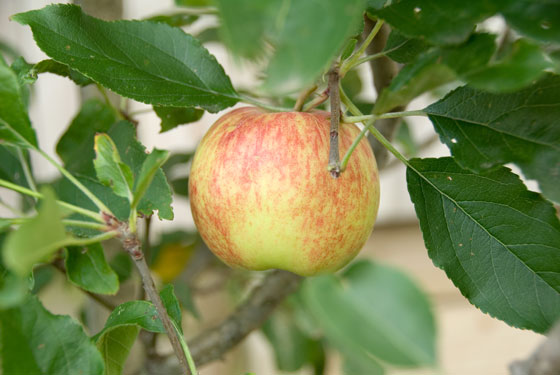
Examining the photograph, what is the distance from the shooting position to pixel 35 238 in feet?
0.94

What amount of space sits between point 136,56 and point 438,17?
0.76ft

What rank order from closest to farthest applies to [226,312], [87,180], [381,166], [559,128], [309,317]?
[559,128], [87,180], [381,166], [309,317], [226,312]

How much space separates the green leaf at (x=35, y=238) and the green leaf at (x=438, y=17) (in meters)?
0.23

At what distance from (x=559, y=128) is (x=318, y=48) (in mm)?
206

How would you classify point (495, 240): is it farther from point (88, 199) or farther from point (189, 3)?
→ point (189, 3)

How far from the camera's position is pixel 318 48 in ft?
0.83

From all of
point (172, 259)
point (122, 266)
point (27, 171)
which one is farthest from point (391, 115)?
point (172, 259)

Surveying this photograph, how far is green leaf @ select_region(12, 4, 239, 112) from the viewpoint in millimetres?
426

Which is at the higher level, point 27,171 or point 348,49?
point 348,49

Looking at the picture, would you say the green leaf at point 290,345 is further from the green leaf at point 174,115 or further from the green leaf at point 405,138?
the green leaf at point 174,115

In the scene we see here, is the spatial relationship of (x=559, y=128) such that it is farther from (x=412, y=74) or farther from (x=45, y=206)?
(x=45, y=206)

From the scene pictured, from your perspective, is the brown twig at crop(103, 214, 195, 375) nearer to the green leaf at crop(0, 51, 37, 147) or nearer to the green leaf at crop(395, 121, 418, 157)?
the green leaf at crop(0, 51, 37, 147)

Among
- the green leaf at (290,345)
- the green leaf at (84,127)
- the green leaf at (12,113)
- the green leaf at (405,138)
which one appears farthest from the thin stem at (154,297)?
the green leaf at (290,345)

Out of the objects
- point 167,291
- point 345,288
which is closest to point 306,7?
point 345,288
